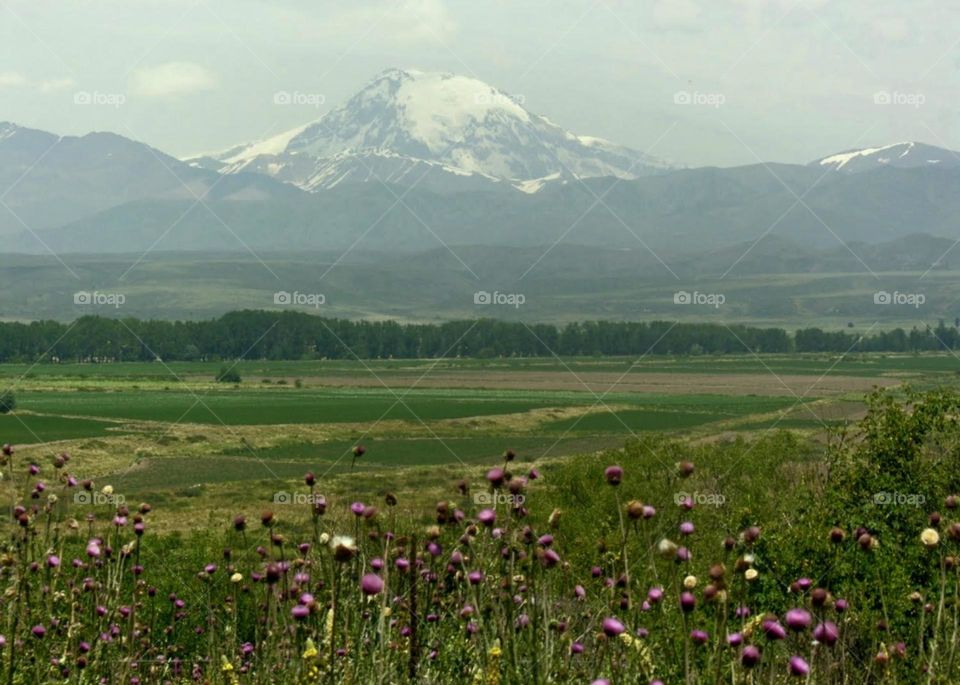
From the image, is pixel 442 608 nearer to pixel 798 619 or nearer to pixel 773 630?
pixel 773 630

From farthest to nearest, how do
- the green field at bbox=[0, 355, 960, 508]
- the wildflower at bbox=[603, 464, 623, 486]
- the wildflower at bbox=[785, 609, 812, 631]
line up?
the green field at bbox=[0, 355, 960, 508], the wildflower at bbox=[603, 464, 623, 486], the wildflower at bbox=[785, 609, 812, 631]

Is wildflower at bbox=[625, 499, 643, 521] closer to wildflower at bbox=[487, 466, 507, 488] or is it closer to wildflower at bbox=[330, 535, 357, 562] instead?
wildflower at bbox=[487, 466, 507, 488]

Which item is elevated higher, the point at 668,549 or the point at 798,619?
the point at 668,549

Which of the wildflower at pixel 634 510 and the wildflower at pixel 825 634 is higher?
the wildflower at pixel 634 510

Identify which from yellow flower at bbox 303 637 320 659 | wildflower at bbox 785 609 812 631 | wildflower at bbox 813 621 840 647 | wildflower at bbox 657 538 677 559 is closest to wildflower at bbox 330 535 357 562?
yellow flower at bbox 303 637 320 659

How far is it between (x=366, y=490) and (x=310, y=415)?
45.1m

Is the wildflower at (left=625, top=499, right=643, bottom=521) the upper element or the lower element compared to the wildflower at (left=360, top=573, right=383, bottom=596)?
upper

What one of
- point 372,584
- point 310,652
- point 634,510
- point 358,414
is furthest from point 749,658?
point 358,414

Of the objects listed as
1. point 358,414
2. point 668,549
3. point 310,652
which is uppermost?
point 668,549

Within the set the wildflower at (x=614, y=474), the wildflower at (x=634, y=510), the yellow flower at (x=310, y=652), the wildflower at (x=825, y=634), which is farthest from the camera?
the wildflower at (x=614, y=474)

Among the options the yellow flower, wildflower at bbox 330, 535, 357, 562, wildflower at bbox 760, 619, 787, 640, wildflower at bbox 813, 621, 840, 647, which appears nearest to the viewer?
wildflower at bbox 760, 619, 787, 640

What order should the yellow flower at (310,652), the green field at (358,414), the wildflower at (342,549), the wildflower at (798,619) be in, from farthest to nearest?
the green field at (358,414)
the yellow flower at (310,652)
the wildflower at (342,549)
the wildflower at (798,619)

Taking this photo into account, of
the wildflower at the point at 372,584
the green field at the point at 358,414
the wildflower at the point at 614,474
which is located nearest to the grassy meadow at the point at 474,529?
the wildflower at the point at 372,584

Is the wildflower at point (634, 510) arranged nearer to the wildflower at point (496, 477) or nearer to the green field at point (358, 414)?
the wildflower at point (496, 477)
